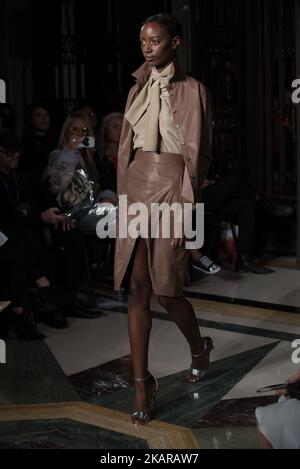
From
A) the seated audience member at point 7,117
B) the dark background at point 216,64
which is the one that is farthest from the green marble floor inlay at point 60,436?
the dark background at point 216,64

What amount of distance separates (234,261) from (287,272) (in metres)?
0.37

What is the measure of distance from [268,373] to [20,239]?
4.76ft

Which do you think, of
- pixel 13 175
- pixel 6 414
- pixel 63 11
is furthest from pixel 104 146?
pixel 6 414

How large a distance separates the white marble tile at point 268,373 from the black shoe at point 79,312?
1.11 m

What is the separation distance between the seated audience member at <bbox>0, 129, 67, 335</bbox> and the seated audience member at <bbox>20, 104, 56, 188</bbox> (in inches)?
17.4

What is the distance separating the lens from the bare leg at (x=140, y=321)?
3105 mm

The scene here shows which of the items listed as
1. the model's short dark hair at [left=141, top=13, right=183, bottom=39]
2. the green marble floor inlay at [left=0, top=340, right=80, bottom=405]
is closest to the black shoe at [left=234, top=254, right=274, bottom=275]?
the green marble floor inlay at [left=0, top=340, right=80, bottom=405]

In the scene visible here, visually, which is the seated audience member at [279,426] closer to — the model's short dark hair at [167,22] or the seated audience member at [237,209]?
the model's short dark hair at [167,22]

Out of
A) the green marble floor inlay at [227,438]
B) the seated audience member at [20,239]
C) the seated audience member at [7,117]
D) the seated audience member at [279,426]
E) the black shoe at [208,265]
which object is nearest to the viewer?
the seated audience member at [279,426]

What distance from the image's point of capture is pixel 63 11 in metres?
6.57

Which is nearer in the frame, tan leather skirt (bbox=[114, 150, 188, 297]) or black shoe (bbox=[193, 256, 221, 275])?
tan leather skirt (bbox=[114, 150, 188, 297])

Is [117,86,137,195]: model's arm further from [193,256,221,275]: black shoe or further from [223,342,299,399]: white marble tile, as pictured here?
[193,256,221,275]: black shoe

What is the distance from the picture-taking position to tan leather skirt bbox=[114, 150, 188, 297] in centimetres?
311
